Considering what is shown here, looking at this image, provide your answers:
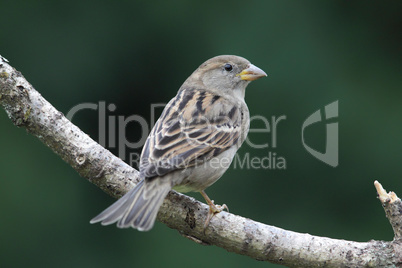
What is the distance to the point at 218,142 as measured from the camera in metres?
4.46

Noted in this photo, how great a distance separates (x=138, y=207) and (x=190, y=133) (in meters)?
0.84

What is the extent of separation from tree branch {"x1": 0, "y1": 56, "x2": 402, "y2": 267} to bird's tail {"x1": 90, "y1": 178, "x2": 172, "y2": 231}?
0.19 meters

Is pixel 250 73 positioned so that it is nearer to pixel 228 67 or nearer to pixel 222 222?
pixel 228 67

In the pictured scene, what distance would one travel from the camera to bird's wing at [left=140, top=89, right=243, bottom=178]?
4.07m

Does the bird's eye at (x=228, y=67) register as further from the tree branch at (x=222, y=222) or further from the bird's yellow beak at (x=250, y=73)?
the tree branch at (x=222, y=222)

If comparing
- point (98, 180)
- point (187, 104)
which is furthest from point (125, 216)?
point (187, 104)

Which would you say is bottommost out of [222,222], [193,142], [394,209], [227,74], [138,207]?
[138,207]

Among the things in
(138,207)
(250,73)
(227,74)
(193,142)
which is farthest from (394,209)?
(227,74)

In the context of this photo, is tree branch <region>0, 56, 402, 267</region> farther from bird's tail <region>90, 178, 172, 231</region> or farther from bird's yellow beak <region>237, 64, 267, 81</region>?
bird's yellow beak <region>237, 64, 267, 81</region>

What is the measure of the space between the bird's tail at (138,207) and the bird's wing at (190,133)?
89mm

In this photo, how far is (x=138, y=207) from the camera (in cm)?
374

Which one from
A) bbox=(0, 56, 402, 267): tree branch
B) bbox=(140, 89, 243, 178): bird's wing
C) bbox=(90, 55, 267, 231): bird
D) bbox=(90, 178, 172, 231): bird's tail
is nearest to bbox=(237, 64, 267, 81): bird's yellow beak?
bbox=(90, 55, 267, 231): bird

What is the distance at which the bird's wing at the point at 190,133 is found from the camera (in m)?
4.07

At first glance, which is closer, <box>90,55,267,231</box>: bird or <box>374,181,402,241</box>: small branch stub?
<box>90,55,267,231</box>: bird
